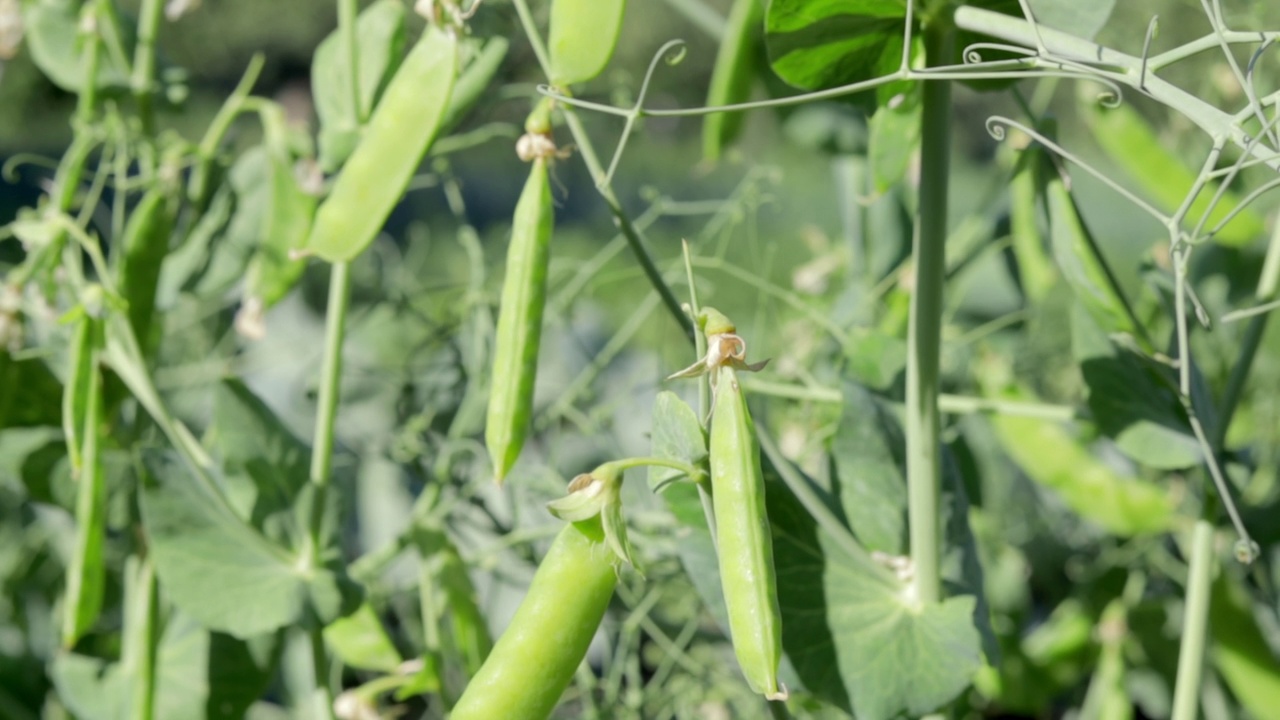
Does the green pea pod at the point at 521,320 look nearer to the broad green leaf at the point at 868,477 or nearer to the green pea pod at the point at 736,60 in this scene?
the broad green leaf at the point at 868,477

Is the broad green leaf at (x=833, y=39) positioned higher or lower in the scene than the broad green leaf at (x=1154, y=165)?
higher

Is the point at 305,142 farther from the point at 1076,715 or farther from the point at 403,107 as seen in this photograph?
the point at 1076,715

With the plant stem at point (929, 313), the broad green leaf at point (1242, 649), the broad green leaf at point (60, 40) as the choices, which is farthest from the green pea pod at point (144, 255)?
the broad green leaf at point (1242, 649)

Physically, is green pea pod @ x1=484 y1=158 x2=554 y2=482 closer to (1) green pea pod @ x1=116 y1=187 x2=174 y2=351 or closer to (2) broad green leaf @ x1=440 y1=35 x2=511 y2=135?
(2) broad green leaf @ x1=440 y1=35 x2=511 y2=135

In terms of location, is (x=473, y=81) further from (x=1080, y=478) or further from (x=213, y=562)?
(x=1080, y=478)

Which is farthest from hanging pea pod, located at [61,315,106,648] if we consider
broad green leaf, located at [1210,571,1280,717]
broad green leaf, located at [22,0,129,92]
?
broad green leaf, located at [1210,571,1280,717]

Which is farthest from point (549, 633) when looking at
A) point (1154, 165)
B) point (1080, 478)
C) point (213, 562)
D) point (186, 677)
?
point (1154, 165)
